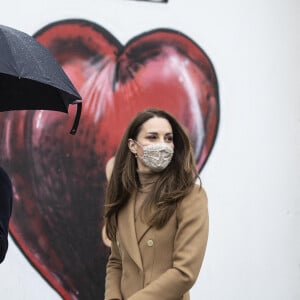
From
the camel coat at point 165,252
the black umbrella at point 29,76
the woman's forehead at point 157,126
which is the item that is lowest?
the camel coat at point 165,252

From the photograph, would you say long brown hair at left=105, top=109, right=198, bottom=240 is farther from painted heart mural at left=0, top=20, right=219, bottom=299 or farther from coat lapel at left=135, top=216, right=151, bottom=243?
painted heart mural at left=0, top=20, right=219, bottom=299

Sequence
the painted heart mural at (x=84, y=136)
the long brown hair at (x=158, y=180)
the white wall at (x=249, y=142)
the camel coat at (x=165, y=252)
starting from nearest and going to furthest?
the camel coat at (x=165, y=252) → the long brown hair at (x=158, y=180) → the painted heart mural at (x=84, y=136) → the white wall at (x=249, y=142)

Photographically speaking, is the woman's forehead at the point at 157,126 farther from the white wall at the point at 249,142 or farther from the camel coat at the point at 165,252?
the white wall at the point at 249,142

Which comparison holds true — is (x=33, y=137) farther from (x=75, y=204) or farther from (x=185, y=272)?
(x=185, y=272)

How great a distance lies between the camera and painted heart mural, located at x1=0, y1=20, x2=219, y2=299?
433 cm

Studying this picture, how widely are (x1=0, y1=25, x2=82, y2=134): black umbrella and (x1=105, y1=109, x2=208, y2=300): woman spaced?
420mm

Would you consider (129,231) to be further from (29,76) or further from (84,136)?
(84,136)

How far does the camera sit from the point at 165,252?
3.10 m

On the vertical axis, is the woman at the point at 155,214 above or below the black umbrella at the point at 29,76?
below

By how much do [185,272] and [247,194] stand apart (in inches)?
65.9

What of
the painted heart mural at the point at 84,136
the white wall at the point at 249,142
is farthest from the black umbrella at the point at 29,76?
the white wall at the point at 249,142

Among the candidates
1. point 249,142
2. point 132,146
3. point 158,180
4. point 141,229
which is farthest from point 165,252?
point 249,142

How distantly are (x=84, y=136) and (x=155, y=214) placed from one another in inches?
54.8

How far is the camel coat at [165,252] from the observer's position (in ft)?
9.90
